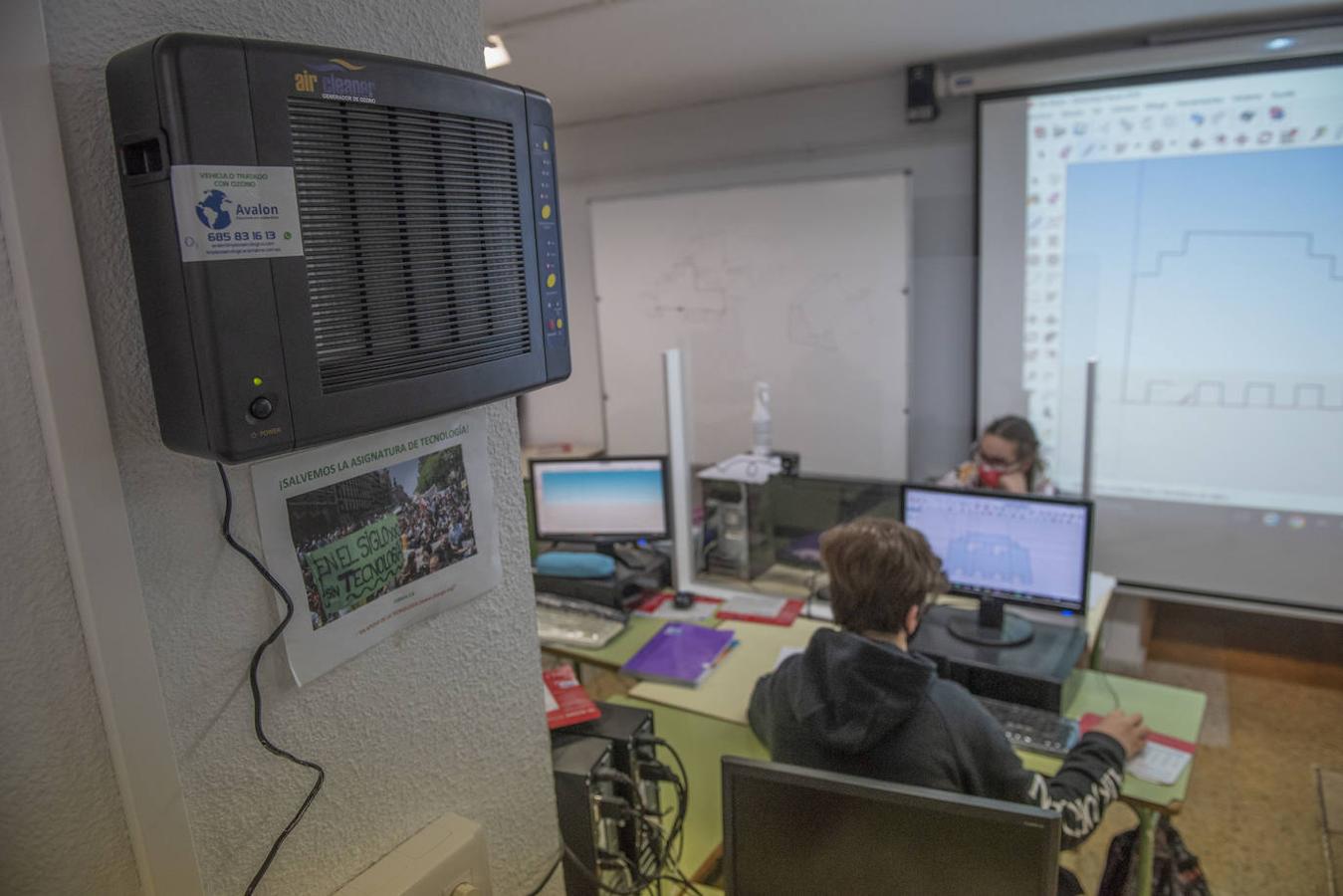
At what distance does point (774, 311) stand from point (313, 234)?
12.3 feet

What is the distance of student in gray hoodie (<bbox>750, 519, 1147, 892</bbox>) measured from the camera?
1372 mm

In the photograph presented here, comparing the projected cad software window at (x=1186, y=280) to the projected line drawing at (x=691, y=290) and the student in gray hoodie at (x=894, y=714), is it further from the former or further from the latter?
the student in gray hoodie at (x=894, y=714)

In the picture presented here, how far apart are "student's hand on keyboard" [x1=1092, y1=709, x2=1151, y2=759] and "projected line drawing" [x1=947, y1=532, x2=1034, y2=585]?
390 mm

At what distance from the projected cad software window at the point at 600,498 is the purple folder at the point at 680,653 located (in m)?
0.41

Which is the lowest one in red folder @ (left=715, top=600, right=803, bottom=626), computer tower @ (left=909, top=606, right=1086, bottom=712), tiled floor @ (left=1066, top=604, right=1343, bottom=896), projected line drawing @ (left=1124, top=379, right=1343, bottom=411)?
tiled floor @ (left=1066, top=604, right=1343, bottom=896)

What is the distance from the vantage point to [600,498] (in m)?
2.74

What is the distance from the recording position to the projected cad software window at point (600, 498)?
8.86 ft

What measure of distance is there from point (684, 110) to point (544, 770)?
3.94 meters

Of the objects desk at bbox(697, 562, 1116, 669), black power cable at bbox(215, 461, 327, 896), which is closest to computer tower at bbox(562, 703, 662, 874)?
black power cable at bbox(215, 461, 327, 896)

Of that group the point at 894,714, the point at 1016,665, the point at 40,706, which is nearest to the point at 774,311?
the point at 1016,665

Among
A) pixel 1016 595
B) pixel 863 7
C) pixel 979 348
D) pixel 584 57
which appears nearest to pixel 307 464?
pixel 1016 595

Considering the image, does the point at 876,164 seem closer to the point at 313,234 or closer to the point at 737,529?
the point at 737,529

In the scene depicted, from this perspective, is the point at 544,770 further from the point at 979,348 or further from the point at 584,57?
the point at 979,348

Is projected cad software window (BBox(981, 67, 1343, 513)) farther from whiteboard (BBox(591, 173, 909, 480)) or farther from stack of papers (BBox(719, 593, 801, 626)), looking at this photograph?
stack of papers (BBox(719, 593, 801, 626))
